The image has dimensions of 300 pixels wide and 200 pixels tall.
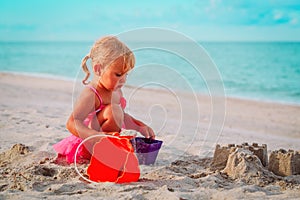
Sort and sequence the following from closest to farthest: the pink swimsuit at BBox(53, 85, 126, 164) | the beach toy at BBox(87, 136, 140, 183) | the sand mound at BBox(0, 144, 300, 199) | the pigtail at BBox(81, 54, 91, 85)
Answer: the sand mound at BBox(0, 144, 300, 199) → the beach toy at BBox(87, 136, 140, 183) → the pigtail at BBox(81, 54, 91, 85) → the pink swimsuit at BBox(53, 85, 126, 164)

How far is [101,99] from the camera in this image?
328cm

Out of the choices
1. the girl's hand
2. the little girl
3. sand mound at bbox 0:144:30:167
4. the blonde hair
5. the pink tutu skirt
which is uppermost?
the blonde hair

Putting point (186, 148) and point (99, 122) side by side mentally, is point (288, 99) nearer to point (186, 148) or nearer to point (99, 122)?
point (186, 148)

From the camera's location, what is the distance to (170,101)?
29.1ft

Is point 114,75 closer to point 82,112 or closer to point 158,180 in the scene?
point 82,112

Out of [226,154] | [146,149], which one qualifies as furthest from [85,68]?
[226,154]

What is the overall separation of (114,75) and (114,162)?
0.68 metres

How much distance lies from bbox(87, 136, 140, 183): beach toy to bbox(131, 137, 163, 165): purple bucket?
1.15 feet

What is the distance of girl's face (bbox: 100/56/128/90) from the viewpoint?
122 inches

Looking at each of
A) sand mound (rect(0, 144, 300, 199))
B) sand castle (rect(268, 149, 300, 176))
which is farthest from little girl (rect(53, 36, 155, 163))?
sand castle (rect(268, 149, 300, 176))

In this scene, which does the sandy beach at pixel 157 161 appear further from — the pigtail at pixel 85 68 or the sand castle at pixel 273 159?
the pigtail at pixel 85 68

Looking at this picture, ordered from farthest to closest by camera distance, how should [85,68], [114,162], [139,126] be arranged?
[139,126], [85,68], [114,162]

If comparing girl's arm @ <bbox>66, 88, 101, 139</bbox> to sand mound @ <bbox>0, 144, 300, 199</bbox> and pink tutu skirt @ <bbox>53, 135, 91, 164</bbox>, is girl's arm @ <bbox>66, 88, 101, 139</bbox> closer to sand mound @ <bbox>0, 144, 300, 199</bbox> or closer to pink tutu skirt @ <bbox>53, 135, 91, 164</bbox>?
pink tutu skirt @ <bbox>53, 135, 91, 164</bbox>

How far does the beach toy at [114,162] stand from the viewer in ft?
9.32
